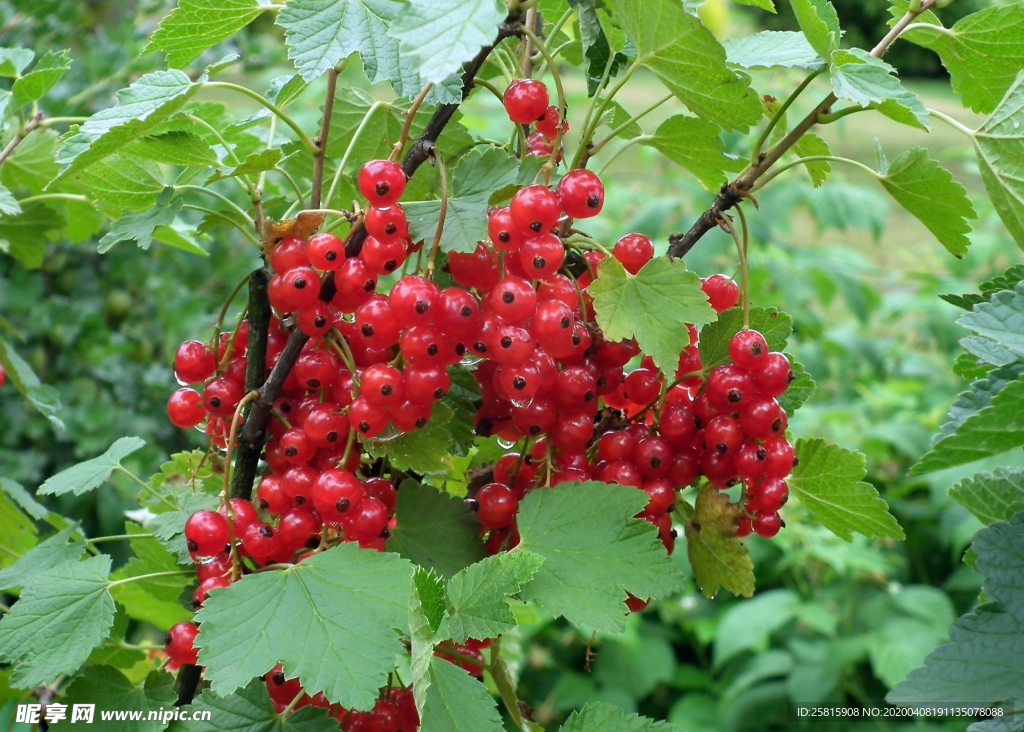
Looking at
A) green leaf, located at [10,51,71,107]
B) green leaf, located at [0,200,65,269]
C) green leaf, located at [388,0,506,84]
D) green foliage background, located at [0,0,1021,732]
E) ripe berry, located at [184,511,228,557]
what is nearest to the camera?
green leaf, located at [388,0,506,84]

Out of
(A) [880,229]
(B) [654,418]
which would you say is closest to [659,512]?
(B) [654,418]

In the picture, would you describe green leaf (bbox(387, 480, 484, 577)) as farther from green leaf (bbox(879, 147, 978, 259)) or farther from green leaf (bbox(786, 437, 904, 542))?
green leaf (bbox(879, 147, 978, 259))

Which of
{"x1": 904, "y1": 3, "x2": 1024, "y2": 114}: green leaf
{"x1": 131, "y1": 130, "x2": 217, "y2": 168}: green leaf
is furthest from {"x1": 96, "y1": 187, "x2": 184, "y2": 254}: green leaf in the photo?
{"x1": 904, "y1": 3, "x2": 1024, "y2": 114}: green leaf

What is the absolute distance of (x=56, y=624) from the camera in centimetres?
54

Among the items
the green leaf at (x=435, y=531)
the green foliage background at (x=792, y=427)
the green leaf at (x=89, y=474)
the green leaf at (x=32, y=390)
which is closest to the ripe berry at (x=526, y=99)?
the green leaf at (x=435, y=531)

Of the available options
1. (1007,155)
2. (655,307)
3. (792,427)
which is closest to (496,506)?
(655,307)

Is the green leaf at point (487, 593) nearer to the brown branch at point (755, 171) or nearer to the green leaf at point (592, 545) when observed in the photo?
the green leaf at point (592, 545)

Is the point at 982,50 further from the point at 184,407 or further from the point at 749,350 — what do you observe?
the point at 184,407

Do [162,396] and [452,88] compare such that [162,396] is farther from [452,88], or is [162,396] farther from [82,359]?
[452,88]

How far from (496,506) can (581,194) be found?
7.5 inches

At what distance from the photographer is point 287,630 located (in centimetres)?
47

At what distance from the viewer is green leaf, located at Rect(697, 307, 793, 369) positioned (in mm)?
565

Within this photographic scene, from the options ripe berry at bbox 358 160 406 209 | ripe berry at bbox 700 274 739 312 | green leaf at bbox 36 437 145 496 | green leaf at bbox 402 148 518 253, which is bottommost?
green leaf at bbox 36 437 145 496

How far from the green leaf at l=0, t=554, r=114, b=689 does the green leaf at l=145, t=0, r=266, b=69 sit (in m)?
0.33
